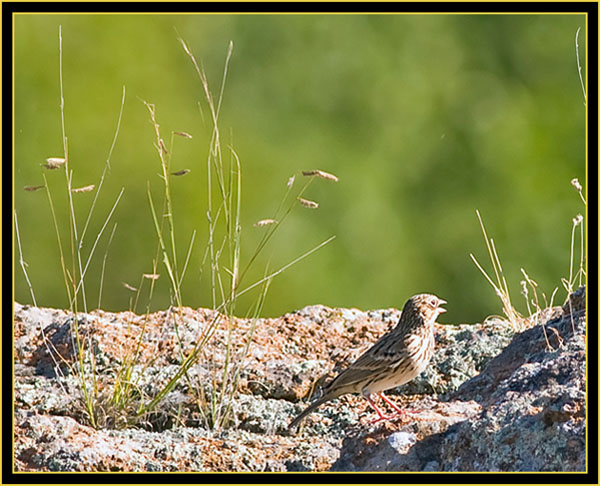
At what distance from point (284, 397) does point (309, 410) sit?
0.37 meters

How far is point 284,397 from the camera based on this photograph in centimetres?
529

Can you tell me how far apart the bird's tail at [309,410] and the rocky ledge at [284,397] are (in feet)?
0.18

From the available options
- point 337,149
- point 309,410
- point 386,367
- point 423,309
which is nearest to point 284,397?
point 309,410

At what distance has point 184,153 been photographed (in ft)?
34.0

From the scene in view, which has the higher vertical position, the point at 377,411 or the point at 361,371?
the point at 361,371

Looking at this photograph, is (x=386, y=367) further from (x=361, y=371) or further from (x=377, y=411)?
(x=377, y=411)

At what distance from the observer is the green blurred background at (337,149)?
10164 millimetres

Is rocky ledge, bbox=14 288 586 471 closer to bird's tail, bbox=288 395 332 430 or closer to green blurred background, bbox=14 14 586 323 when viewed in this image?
bird's tail, bbox=288 395 332 430

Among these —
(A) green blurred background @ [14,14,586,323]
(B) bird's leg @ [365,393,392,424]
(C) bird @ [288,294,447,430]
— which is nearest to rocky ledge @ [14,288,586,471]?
(B) bird's leg @ [365,393,392,424]

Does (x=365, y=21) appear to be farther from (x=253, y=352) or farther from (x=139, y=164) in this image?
(x=253, y=352)

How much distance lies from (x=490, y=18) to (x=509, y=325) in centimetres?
803

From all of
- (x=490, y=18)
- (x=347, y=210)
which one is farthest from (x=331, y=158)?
(x=490, y=18)

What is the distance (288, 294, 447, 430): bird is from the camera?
5020mm

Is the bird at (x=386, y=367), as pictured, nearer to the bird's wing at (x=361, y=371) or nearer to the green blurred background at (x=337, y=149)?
the bird's wing at (x=361, y=371)
